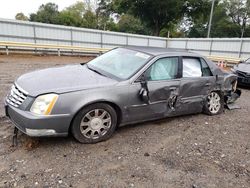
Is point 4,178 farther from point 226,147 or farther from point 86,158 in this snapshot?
point 226,147

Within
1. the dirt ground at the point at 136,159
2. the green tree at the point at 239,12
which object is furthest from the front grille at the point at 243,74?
the green tree at the point at 239,12

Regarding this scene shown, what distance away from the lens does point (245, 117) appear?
213 inches

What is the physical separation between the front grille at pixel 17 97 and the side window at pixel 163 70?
2.04 metres

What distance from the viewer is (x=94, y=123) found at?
11.7ft

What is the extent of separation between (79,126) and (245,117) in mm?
4110

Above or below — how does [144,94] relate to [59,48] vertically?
above

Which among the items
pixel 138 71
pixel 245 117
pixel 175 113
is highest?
pixel 138 71

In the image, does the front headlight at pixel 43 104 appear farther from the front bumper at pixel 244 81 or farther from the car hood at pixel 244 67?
the car hood at pixel 244 67

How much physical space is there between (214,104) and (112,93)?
291 centimetres

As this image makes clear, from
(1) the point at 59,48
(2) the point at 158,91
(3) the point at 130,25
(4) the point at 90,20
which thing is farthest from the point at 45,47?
Answer: (3) the point at 130,25

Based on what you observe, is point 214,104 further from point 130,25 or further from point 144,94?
point 130,25

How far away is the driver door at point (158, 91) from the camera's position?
12.8 ft

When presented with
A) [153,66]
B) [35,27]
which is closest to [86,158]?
[153,66]

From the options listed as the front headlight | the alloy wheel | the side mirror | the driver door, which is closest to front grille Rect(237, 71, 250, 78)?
the driver door
